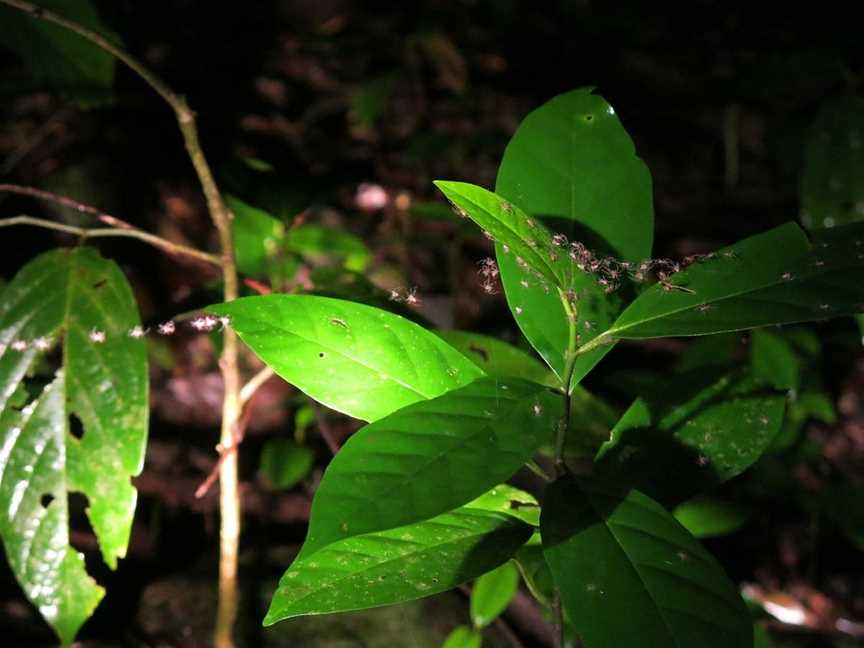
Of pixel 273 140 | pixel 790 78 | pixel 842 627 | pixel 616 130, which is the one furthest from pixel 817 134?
pixel 842 627

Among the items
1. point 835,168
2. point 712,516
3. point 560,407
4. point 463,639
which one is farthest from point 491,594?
point 835,168

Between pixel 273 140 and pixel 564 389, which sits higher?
pixel 273 140

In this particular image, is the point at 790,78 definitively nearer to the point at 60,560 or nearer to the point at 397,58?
the point at 397,58

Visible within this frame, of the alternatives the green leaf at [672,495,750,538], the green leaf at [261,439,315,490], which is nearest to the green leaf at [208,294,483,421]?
the green leaf at [672,495,750,538]

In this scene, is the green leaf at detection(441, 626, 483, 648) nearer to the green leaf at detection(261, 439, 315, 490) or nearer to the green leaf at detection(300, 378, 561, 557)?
the green leaf at detection(261, 439, 315, 490)

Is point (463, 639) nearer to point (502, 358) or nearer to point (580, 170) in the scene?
point (502, 358)
